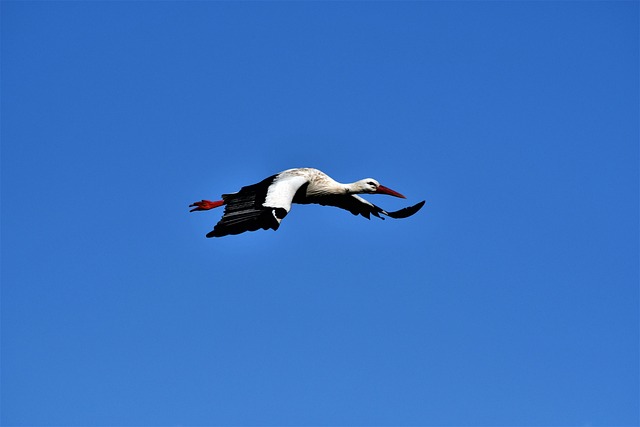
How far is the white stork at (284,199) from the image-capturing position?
18047 millimetres

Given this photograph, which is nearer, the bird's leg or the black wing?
the black wing

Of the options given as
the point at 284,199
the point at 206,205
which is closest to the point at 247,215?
the point at 284,199

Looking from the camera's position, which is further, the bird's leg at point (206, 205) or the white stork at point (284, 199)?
the bird's leg at point (206, 205)

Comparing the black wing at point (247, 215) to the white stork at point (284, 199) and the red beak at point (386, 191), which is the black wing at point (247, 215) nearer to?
the white stork at point (284, 199)

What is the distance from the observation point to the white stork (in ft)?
59.2

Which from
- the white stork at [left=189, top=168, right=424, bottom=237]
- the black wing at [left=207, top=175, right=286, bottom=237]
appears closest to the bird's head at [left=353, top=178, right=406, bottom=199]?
the white stork at [left=189, top=168, right=424, bottom=237]

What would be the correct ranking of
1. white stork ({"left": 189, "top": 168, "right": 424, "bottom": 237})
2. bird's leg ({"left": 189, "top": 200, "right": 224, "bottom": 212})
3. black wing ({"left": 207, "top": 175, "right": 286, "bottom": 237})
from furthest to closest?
bird's leg ({"left": 189, "top": 200, "right": 224, "bottom": 212}) → white stork ({"left": 189, "top": 168, "right": 424, "bottom": 237}) → black wing ({"left": 207, "top": 175, "right": 286, "bottom": 237})

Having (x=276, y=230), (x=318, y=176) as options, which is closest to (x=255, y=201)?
(x=276, y=230)

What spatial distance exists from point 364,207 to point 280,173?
2593 mm

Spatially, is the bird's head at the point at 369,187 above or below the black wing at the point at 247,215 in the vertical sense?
above

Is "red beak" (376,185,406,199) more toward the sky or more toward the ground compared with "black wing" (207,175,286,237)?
more toward the sky

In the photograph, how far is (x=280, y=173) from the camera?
21219 mm

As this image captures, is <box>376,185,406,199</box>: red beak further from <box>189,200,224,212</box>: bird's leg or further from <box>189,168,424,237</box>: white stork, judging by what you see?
<box>189,200,224,212</box>: bird's leg

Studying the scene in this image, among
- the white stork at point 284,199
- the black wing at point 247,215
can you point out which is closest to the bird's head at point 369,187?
the white stork at point 284,199
